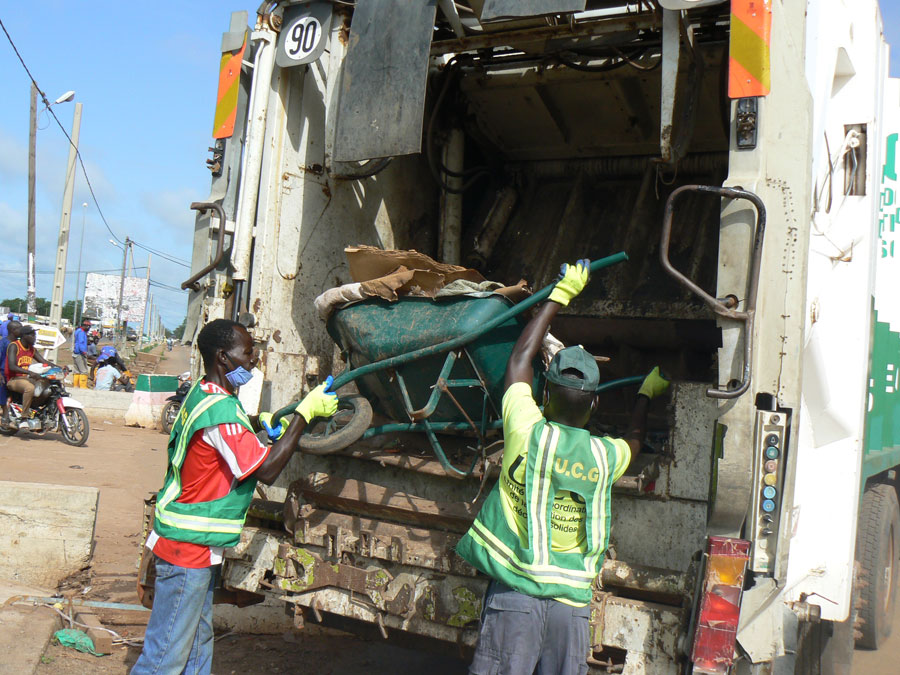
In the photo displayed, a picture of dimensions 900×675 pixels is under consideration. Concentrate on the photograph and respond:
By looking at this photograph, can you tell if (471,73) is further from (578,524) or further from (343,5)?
(578,524)

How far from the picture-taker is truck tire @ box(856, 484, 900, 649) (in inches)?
149

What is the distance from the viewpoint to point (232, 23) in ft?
10.7

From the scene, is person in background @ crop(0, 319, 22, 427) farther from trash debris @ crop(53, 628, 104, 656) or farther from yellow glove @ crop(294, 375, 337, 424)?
yellow glove @ crop(294, 375, 337, 424)

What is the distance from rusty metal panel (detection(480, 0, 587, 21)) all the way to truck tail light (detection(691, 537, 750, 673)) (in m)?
1.72

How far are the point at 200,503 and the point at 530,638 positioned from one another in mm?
1042

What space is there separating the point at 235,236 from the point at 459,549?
4.98 feet

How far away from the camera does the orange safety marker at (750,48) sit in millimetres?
2129

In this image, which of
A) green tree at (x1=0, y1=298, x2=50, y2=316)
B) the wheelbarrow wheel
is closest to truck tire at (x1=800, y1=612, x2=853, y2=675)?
the wheelbarrow wheel

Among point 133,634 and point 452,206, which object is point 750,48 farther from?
point 133,634

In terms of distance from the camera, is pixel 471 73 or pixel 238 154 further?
pixel 471 73

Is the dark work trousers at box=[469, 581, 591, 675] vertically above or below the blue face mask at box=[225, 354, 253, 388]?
below

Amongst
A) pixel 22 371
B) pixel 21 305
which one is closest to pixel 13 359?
pixel 22 371

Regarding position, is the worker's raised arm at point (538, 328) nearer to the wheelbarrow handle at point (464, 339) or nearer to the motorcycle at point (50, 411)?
the wheelbarrow handle at point (464, 339)

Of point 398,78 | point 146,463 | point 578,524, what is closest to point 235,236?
point 398,78
